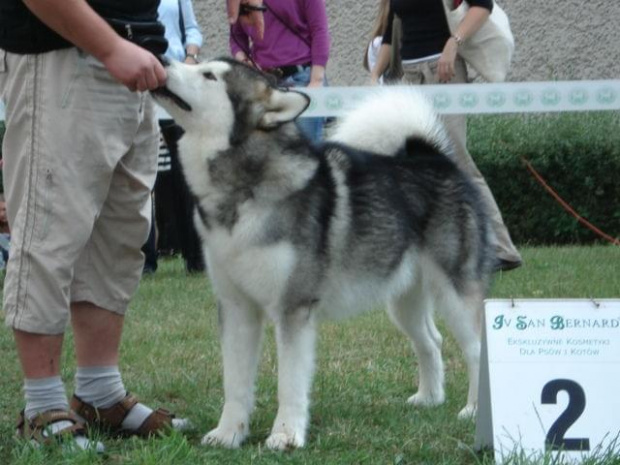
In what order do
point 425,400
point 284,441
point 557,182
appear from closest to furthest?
1. point 284,441
2. point 425,400
3. point 557,182

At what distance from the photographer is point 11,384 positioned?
179 inches

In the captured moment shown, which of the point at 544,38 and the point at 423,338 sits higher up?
the point at 544,38

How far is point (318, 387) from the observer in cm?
447

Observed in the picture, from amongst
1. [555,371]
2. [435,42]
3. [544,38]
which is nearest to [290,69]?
[435,42]

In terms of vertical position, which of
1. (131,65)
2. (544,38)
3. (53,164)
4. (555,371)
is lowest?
(555,371)

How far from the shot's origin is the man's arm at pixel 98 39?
10.2 feet

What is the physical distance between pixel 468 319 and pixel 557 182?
17.6ft

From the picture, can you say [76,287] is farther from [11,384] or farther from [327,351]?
[327,351]

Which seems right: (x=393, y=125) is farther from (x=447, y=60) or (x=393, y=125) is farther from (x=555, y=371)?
(x=447, y=60)

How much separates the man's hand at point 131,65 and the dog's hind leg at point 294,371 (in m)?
0.86

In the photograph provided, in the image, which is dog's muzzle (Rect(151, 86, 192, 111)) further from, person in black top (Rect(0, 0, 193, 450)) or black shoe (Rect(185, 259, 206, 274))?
black shoe (Rect(185, 259, 206, 274))

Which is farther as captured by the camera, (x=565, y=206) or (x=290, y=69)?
(x=565, y=206)

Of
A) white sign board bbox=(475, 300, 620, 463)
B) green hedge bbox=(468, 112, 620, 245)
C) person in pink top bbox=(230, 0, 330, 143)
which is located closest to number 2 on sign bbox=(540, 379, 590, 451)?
white sign board bbox=(475, 300, 620, 463)

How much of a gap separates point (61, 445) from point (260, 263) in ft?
2.62
